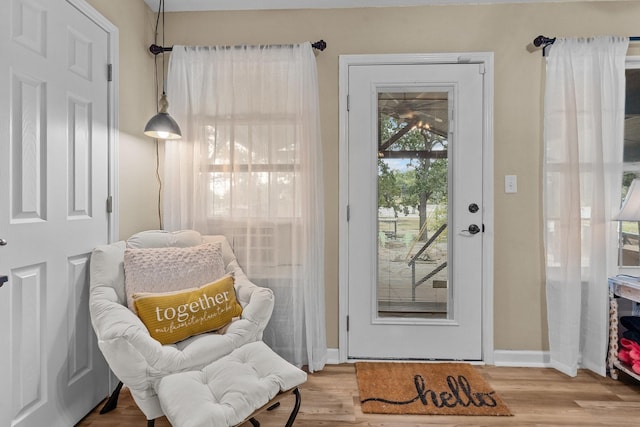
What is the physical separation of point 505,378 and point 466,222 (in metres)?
0.99

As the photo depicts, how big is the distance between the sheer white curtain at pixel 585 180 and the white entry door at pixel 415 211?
46cm

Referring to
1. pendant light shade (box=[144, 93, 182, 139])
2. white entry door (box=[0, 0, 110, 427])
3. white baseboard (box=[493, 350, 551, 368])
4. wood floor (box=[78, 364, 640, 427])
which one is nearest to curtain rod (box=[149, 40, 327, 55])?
white entry door (box=[0, 0, 110, 427])

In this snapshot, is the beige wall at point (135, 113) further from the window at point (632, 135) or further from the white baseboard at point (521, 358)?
the window at point (632, 135)

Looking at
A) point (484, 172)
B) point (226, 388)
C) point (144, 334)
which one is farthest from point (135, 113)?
point (484, 172)

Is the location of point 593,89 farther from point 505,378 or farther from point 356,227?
point 505,378

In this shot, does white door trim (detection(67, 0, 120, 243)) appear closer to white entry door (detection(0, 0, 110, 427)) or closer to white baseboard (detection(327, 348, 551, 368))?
white entry door (detection(0, 0, 110, 427))

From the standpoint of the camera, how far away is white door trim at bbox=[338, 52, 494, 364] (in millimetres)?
2418

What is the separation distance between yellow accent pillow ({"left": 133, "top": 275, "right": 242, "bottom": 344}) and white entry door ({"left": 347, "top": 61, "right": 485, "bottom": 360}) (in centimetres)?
95

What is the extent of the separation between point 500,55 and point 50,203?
2.71 meters

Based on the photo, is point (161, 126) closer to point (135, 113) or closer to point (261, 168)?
point (135, 113)

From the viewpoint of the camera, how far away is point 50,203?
1643mm

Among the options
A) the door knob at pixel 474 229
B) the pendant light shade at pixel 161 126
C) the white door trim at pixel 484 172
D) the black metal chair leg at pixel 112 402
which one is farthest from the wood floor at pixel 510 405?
the pendant light shade at pixel 161 126

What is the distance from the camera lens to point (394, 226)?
2.51 metres

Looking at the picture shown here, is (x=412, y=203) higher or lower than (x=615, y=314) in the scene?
higher
